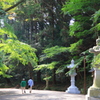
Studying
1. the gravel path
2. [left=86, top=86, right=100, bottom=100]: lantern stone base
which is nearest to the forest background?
the gravel path

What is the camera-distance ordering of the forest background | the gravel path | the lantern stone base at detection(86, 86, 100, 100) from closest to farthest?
the lantern stone base at detection(86, 86, 100, 100) → the gravel path → the forest background

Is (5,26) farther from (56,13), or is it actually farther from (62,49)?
(56,13)

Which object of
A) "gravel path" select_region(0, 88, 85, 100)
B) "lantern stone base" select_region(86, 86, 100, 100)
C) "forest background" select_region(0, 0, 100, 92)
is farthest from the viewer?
"forest background" select_region(0, 0, 100, 92)

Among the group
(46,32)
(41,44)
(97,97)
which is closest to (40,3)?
(46,32)

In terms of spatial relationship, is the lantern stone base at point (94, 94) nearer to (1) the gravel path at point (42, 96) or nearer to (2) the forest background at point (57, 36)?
(1) the gravel path at point (42, 96)

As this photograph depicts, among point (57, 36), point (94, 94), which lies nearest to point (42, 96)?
point (94, 94)

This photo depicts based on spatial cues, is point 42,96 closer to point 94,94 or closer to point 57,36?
point 94,94

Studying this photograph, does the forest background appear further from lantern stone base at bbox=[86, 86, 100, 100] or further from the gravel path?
lantern stone base at bbox=[86, 86, 100, 100]

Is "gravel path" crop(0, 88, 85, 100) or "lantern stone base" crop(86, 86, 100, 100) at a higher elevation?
"lantern stone base" crop(86, 86, 100, 100)

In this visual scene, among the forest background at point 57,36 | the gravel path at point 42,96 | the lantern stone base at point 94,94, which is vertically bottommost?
the gravel path at point 42,96

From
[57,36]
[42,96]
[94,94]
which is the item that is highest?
[57,36]

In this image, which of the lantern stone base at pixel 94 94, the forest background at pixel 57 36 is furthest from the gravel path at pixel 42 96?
the forest background at pixel 57 36

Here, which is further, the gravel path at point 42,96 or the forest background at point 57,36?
the forest background at point 57,36

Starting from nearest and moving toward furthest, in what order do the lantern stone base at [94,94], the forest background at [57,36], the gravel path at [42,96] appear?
the lantern stone base at [94,94] → the gravel path at [42,96] → the forest background at [57,36]
